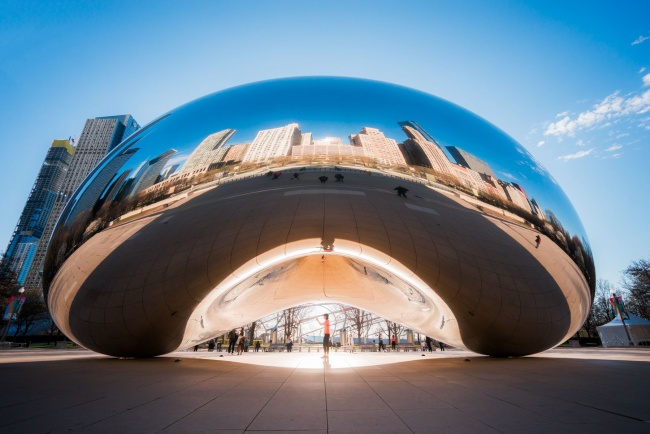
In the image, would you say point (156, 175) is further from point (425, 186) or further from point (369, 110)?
point (425, 186)

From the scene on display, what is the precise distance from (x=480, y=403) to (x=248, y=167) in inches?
164

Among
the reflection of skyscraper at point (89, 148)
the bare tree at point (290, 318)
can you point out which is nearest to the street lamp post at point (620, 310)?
the bare tree at point (290, 318)

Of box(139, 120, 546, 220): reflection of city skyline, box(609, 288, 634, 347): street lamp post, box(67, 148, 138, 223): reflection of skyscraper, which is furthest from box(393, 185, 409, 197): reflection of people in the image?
box(609, 288, 634, 347): street lamp post

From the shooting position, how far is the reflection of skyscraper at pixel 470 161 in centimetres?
502

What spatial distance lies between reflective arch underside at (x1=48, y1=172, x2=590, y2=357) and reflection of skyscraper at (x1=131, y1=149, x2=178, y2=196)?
563 millimetres

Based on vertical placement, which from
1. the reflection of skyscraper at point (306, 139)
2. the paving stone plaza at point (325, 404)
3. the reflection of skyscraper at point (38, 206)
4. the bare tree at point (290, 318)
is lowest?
the paving stone plaza at point (325, 404)

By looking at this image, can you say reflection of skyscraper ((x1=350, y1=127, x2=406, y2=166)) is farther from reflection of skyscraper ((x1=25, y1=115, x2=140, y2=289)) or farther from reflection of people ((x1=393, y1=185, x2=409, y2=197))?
reflection of skyscraper ((x1=25, y1=115, x2=140, y2=289))

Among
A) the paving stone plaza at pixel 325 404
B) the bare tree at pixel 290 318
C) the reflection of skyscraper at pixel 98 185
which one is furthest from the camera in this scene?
the bare tree at pixel 290 318

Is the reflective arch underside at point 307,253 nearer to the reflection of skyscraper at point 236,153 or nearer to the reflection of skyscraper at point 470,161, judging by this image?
the reflection of skyscraper at point 236,153

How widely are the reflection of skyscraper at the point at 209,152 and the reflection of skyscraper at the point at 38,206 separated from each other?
20718 centimetres

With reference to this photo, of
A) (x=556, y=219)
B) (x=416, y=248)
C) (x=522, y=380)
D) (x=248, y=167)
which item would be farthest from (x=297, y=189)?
(x=556, y=219)

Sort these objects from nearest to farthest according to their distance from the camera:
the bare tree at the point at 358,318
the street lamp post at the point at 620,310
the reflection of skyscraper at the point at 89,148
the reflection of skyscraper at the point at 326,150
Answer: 1. the reflection of skyscraper at the point at 326,150
2. the street lamp post at the point at 620,310
3. the bare tree at the point at 358,318
4. the reflection of skyscraper at the point at 89,148

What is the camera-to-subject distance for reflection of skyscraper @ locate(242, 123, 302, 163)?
4762mm

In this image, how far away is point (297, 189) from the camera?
4.74 meters
